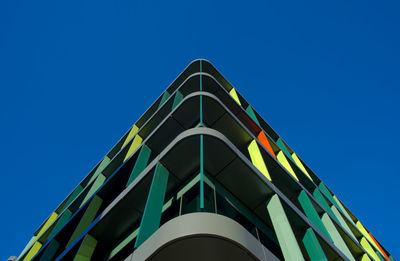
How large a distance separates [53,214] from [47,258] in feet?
47.1

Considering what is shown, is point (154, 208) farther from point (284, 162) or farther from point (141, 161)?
point (284, 162)

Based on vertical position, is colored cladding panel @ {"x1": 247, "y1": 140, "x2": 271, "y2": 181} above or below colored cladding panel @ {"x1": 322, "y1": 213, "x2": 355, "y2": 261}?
above

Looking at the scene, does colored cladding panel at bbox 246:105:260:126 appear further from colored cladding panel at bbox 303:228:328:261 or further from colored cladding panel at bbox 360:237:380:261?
colored cladding panel at bbox 303:228:328:261

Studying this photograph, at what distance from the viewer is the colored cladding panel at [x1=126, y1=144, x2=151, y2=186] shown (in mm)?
12086

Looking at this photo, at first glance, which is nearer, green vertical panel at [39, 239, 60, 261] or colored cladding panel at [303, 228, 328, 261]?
colored cladding panel at [303, 228, 328, 261]

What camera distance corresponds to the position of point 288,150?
23.8 m

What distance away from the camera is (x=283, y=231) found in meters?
8.37

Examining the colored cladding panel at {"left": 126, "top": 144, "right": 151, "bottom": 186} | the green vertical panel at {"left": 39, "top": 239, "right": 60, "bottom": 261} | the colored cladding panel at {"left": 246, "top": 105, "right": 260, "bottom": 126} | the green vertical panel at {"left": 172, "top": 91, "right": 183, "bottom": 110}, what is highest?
the colored cladding panel at {"left": 246, "top": 105, "right": 260, "bottom": 126}

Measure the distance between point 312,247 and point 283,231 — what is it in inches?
81.5

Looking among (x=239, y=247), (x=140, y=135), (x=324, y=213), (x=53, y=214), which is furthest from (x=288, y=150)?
(x=53, y=214)

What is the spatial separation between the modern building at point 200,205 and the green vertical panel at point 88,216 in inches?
2.0

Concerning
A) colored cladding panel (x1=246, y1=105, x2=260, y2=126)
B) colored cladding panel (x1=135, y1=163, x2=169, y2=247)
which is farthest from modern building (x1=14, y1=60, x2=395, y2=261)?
colored cladding panel (x1=246, y1=105, x2=260, y2=126)

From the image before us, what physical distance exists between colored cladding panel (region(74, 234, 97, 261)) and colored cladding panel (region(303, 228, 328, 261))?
7.54m

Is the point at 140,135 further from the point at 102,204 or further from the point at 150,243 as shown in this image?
the point at 150,243
